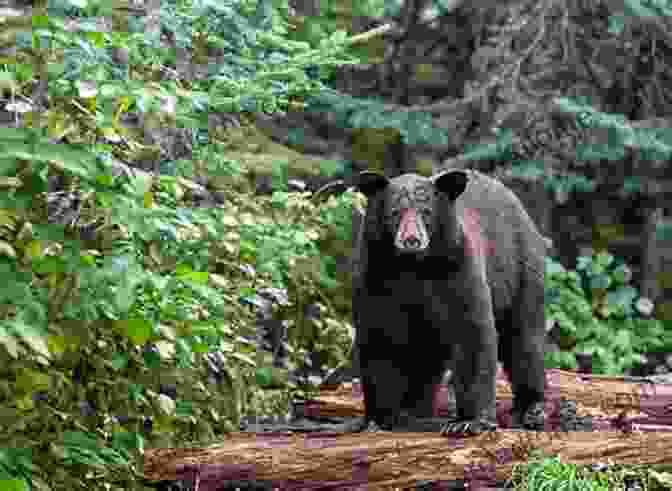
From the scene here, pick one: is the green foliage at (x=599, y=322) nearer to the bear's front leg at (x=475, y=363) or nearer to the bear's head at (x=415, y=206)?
the bear's front leg at (x=475, y=363)

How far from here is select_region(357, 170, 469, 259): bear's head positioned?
5.93 m

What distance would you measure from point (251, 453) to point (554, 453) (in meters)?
1.45

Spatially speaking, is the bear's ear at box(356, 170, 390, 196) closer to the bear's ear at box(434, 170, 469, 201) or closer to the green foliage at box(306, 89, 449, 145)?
the bear's ear at box(434, 170, 469, 201)

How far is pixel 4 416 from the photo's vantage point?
4.81 m

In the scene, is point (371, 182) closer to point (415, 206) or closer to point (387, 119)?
point (415, 206)

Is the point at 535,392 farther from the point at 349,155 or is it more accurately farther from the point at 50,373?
the point at 349,155

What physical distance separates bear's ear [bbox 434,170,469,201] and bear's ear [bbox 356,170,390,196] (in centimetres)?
26

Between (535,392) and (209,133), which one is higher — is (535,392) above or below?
below

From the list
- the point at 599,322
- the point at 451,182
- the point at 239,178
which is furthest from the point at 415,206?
the point at 599,322

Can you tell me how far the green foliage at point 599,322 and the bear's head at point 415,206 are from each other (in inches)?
191

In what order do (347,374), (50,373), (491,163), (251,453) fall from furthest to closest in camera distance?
1. (491,163)
2. (347,374)
3. (251,453)
4. (50,373)

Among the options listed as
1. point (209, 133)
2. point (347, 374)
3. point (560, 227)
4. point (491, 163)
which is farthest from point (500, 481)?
point (560, 227)

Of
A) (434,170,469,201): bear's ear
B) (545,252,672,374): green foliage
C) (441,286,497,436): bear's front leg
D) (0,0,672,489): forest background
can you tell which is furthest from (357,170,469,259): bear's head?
(545,252,672,374): green foliage

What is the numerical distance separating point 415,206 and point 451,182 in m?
0.24
